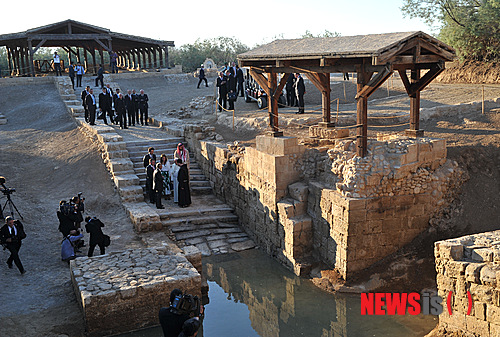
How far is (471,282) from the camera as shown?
6.97 m

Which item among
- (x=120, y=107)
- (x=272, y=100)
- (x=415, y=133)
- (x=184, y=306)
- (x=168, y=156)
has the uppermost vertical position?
(x=272, y=100)

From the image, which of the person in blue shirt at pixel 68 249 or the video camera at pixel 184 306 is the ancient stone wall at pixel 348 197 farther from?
the video camera at pixel 184 306

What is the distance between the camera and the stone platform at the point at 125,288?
25.8 feet

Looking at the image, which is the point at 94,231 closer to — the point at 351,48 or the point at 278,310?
the point at 278,310

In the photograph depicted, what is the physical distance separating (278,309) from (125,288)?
308cm

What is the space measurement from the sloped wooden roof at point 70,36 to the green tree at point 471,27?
16797 mm

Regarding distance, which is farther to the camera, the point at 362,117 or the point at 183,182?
the point at 183,182

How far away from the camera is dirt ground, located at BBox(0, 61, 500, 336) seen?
28.2 feet

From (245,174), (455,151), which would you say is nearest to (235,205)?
(245,174)

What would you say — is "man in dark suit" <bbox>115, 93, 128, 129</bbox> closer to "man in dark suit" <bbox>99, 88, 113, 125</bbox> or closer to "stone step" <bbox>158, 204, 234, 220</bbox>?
"man in dark suit" <bbox>99, 88, 113, 125</bbox>

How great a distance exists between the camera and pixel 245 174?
12797 mm

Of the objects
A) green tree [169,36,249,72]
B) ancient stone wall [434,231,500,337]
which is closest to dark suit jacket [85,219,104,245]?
ancient stone wall [434,231,500,337]

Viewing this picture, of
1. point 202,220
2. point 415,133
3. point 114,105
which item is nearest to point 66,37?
point 114,105

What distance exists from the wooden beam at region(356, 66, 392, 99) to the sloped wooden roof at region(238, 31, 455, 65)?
35cm
